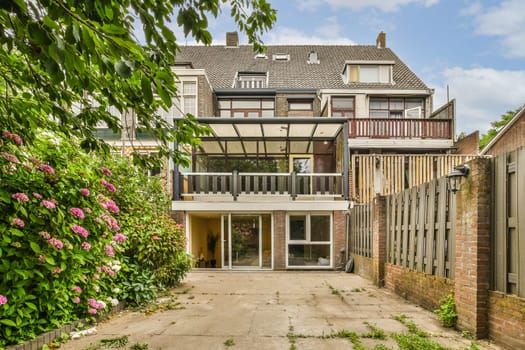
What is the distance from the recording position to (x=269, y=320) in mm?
4863

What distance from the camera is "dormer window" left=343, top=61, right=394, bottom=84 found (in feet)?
61.1

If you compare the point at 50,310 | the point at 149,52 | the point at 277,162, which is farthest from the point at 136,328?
the point at 277,162

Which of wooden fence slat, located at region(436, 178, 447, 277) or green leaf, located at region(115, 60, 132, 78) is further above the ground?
green leaf, located at region(115, 60, 132, 78)

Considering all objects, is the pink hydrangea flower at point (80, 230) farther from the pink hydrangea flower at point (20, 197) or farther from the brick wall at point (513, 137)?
the brick wall at point (513, 137)

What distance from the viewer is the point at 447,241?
4.85 m

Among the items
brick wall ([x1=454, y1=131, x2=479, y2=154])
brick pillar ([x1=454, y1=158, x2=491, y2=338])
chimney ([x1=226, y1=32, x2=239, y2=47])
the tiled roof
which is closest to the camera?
brick pillar ([x1=454, y1=158, x2=491, y2=338])

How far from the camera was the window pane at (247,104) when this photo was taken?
1759cm

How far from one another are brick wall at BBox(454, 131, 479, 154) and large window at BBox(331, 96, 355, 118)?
4.97 m

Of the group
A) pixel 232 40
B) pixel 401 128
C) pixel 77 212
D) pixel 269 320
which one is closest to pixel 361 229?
pixel 269 320

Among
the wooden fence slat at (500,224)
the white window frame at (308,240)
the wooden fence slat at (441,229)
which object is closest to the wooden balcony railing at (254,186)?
the white window frame at (308,240)

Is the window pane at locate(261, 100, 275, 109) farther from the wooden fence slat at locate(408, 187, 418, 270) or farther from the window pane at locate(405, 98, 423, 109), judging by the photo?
the wooden fence slat at locate(408, 187, 418, 270)

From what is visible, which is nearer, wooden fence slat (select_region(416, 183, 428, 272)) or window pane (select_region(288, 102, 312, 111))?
wooden fence slat (select_region(416, 183, 428, 272))

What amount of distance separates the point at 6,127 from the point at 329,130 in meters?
11.4

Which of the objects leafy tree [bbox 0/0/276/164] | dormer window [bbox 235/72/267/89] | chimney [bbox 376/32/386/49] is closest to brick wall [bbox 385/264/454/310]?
leafy tree [bbox 0/0/276/164]
